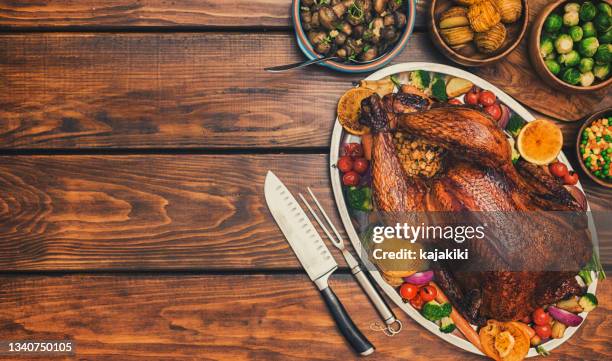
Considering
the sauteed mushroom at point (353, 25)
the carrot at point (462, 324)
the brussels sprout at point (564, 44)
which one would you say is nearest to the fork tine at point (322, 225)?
the carrot at point (462, 324)

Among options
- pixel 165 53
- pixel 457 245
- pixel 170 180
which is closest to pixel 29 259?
pixel 170 180

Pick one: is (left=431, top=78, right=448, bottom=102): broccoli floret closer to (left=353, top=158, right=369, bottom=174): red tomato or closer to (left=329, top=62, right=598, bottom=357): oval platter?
(left=329, top=62, right=598, bottom=357): oval platter

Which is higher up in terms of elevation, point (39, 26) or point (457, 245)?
point (39, 26)

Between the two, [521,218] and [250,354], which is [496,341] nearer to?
[521,218]

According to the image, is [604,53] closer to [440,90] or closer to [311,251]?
[440,90]

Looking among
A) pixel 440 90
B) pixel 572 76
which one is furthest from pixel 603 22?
pixel 440 90

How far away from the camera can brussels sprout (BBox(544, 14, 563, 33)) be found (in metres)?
1.11

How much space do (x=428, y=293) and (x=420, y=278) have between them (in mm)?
41

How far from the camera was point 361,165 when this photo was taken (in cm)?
113

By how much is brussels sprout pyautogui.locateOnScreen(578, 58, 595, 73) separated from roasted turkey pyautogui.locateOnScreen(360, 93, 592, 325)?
259mm

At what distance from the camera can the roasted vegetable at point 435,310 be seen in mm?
1116

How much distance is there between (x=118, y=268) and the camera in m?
1.21

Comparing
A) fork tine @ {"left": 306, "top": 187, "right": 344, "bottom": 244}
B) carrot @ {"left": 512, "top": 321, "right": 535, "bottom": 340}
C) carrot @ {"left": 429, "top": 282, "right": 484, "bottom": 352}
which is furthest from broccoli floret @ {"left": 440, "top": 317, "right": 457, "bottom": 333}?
fork tine @ {"left": 306, "top": 187, "right": 344, "bottom": 244}

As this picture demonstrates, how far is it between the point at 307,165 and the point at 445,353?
1.85 feet
